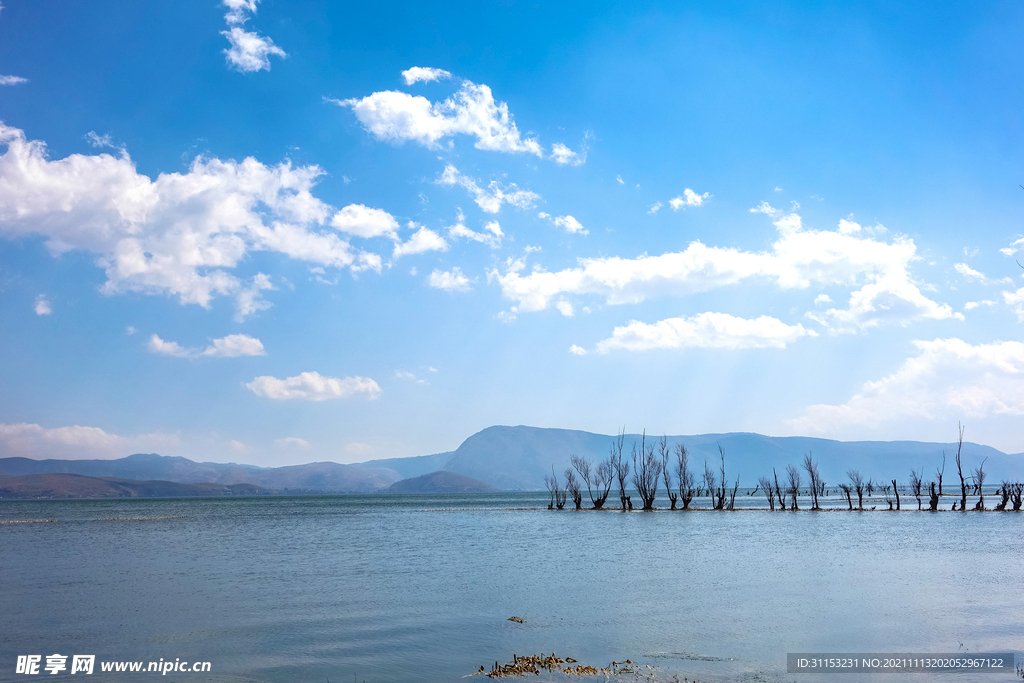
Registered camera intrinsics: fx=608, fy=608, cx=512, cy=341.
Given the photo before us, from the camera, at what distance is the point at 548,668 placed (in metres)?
15.3

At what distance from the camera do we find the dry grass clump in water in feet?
49.1

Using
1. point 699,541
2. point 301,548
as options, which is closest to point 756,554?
point 699,541

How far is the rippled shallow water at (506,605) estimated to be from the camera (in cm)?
1694

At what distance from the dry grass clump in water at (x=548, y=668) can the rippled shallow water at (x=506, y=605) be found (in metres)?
0.66

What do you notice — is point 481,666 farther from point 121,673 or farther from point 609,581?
point 609,581

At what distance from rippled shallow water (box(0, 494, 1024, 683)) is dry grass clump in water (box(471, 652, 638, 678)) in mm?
657

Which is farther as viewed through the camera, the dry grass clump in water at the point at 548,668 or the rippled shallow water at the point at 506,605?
the rippled shallow water at the point at 506,605

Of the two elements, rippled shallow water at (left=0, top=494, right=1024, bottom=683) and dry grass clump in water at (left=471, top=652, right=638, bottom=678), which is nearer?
dry grass clump in water at (left=471, top=652, right=638, bottom=678)

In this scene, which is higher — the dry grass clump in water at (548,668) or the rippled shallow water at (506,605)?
the dry grass clump in water at (548,668)

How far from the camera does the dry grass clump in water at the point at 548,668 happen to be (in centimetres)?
1497

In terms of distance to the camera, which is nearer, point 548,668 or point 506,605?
point 548,668

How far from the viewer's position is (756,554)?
128 feet

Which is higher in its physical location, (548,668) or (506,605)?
(548,668)

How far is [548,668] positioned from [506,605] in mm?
8889
